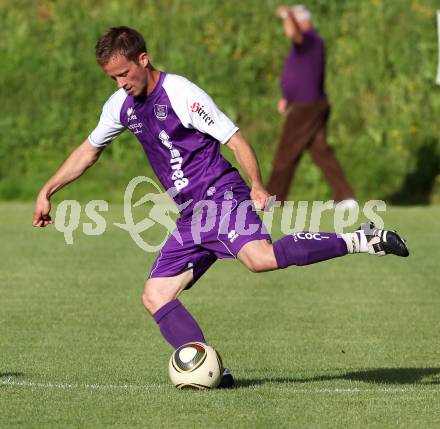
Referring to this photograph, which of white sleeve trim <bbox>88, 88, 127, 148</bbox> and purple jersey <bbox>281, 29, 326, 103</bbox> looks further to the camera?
purple jersey <bbox>281, 29, 326, 103</bbox>

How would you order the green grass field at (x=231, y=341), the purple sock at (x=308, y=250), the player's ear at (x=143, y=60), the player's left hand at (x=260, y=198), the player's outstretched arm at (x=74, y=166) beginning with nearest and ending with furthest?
the green grass field at (x=231, y=341) → the player's left hand at (x=260, y=198) → the purple sock at (x=308, y=250) → the player's ear at (x=143, y=60) → the player's outstretched arm at (x=74, y=166)

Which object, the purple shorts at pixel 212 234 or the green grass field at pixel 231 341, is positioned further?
the purple shorts at pixel 212 234

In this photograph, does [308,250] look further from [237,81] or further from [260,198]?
[237,81]

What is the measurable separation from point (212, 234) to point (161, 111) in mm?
727

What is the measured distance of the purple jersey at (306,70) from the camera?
1728cm

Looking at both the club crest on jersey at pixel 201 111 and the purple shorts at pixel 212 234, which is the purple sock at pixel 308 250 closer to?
the purple shorts at pixel 212 234

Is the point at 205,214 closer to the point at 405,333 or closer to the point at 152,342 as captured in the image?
the point at 152,342

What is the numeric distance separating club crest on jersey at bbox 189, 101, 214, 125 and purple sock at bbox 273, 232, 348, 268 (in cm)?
76

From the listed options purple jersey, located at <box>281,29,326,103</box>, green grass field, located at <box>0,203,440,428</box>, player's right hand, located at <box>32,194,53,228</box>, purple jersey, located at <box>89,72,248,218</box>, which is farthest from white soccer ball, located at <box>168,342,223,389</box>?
purple jersey, located at <box>281,29,326,103</box>

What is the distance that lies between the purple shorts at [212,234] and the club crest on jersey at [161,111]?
1.71 feet

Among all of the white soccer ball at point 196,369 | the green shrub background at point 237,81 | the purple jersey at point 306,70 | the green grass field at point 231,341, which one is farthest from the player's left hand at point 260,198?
the green shrub background at point 237,81

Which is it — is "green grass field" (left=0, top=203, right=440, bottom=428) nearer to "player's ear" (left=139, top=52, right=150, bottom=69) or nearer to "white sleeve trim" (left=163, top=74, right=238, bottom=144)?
"white sleeve trim" (left=163, top=74, right=238, bottom=144)

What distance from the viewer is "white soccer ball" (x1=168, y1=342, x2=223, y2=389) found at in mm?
6969

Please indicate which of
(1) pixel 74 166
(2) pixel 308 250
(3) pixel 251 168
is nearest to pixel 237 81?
(1) pixel 74 166
